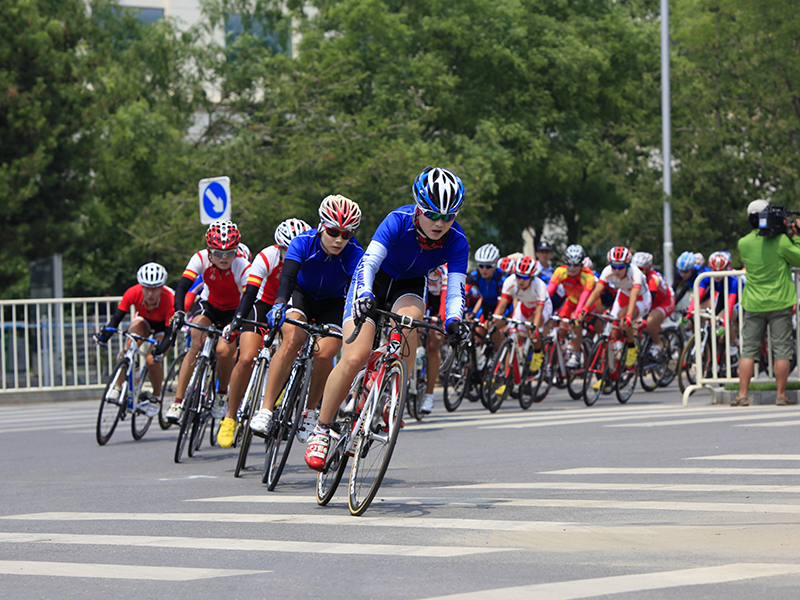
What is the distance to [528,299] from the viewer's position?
15.8 meters

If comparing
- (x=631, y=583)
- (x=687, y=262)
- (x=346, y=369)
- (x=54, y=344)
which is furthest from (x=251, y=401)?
(x=54, y=344)

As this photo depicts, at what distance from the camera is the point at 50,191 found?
26.3 meters

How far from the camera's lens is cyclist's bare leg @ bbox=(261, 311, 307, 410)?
881 cm

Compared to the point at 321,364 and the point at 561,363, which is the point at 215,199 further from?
the point at 321,364

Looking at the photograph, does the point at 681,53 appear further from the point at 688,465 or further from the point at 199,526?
the point at 199,526

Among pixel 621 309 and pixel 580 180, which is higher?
pixel 580 180

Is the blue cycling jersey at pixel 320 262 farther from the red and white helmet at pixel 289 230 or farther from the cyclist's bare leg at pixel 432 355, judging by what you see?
the cyclist's bare leg at pixel 432 355

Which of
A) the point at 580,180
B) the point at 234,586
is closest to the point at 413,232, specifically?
the point at 234,586

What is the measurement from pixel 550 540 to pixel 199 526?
2.01m

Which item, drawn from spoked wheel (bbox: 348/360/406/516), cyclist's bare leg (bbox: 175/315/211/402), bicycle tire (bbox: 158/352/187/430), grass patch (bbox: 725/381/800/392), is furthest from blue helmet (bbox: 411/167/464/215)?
grass patch (bbox: 725/381/800/392)

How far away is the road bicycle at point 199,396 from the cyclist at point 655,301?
8.03 m

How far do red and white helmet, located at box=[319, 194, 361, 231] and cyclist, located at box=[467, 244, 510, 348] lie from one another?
25.1 feet

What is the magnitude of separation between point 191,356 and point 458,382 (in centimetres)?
499

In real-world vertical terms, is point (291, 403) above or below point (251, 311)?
below
